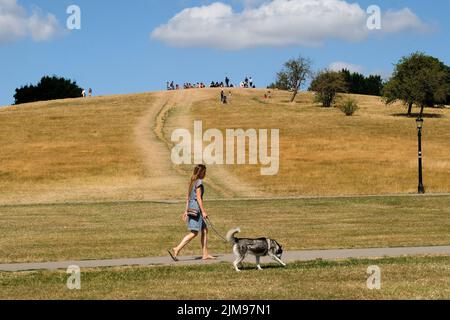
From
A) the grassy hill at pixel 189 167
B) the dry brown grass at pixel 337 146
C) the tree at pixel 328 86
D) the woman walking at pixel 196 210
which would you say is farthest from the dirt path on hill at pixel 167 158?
the woman walking at pixel 196 210

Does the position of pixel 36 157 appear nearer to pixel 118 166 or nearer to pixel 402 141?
pixel 118 166

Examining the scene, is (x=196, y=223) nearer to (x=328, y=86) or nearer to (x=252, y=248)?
(x=252, y=248)

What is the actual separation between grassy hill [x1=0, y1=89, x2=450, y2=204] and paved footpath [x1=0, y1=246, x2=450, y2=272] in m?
25.2

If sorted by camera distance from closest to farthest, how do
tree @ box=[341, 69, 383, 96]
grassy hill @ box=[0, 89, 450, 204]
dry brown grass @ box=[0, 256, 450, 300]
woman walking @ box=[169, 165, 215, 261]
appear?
dry brown grass @ box=[0, 256, 450, 300]
woman walking @ box=[169, 165, 215, 261]
grassy hill @ box=[0, 89, 450, 204]
tree @ box=[341, 69, 383, 96]

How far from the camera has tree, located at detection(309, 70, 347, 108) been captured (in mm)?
113438

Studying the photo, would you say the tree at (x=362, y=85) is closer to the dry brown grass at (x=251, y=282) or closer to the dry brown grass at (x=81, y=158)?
the dry brown grass at (x=81, y=158)

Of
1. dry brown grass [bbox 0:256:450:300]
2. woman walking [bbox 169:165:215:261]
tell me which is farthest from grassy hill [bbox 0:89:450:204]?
dry brown grass [bbox 0:256:450:300]

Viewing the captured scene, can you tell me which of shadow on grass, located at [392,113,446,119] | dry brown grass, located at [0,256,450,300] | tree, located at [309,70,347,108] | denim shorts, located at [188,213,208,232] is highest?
tree, located at [309,70,347,108]

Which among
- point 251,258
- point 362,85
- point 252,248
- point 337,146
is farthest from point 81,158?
point 362,85

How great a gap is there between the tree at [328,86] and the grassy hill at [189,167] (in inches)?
310

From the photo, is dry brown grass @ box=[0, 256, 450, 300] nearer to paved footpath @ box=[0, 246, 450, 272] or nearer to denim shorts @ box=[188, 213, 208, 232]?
paved footpath @ box=[0, 246, 450, 272]

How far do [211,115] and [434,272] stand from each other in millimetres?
79456

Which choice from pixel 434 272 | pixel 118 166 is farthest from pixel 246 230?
pixel 118 166

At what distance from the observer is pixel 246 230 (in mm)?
24562
